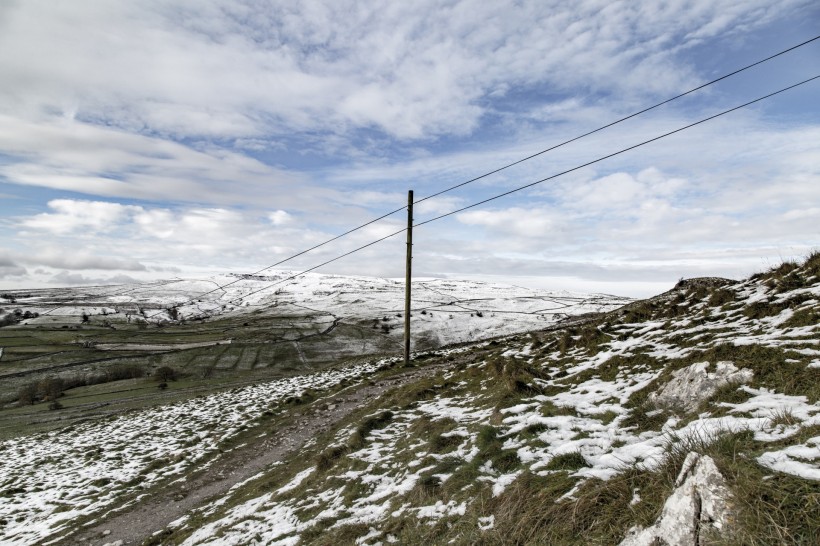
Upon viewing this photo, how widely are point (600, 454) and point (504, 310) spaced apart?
138529 mm

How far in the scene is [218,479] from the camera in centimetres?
1736

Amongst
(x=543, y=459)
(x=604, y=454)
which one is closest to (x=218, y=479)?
(x=543, y=459)

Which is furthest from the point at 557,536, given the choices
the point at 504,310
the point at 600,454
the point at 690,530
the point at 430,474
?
the point at 504,310

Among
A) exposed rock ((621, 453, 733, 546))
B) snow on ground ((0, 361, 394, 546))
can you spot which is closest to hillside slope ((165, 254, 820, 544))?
exposed rock ((621, 453, 733, 546))

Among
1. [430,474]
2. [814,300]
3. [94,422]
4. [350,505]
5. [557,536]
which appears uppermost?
[814,300]

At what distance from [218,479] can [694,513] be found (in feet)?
61.5

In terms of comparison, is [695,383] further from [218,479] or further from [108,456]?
[108,456]

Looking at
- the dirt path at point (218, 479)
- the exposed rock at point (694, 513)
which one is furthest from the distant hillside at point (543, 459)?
the dirt path at point (218, 479)

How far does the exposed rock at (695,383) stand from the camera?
8.62 meters

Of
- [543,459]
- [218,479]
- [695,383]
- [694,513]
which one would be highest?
[695,383]

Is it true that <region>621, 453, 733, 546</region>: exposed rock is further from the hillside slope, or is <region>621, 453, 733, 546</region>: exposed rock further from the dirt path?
the dirt path

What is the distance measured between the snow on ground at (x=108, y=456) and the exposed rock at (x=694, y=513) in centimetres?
2045

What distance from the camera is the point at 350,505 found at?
9.71 meters

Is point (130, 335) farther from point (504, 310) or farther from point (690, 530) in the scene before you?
point (690, 530)
